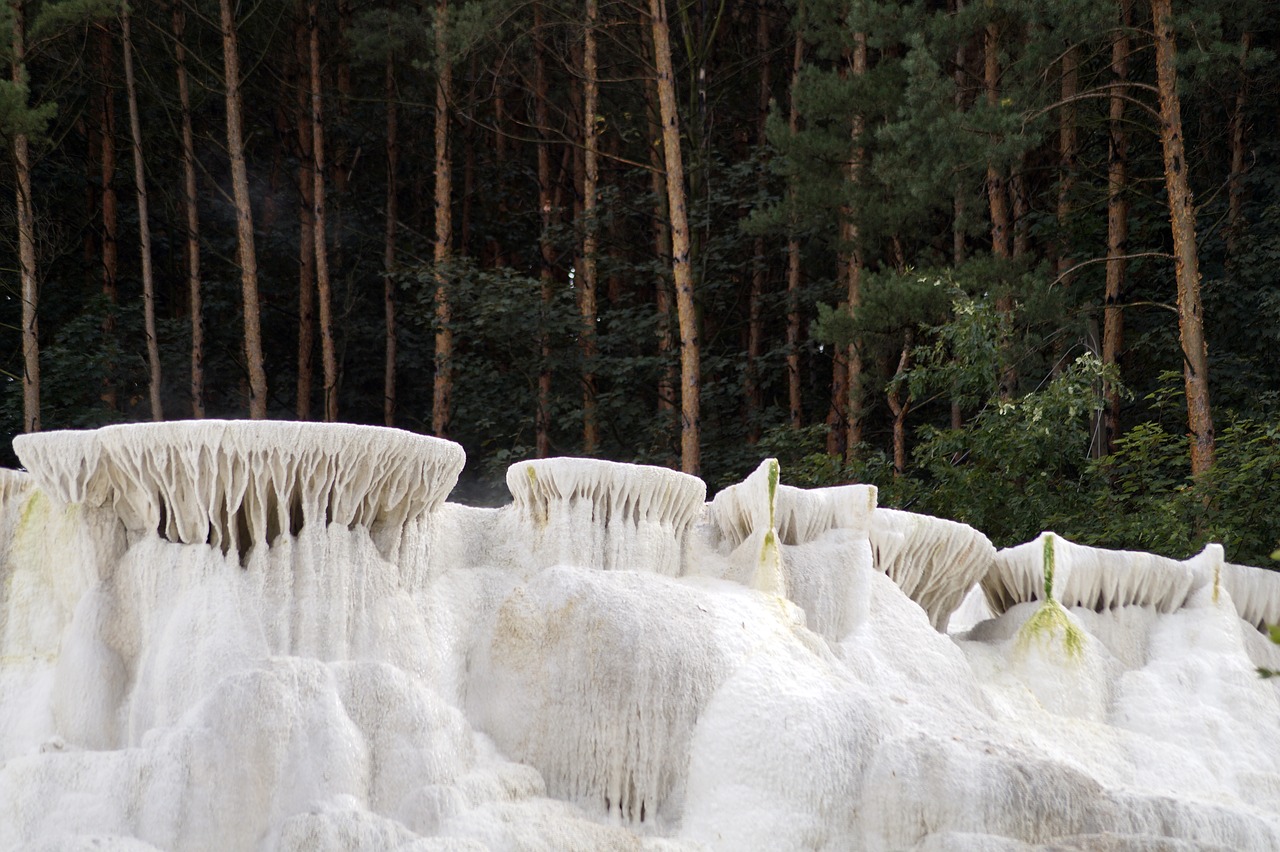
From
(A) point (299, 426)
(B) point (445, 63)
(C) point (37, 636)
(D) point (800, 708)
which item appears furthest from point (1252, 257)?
(C) point (37, 636)

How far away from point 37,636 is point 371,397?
17783 millimetres

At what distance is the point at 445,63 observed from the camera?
62.7 ft

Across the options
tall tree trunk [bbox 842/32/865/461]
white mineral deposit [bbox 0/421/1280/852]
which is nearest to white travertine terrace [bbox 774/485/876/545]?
white mineral deposit [bbox 0/421/1280/852]

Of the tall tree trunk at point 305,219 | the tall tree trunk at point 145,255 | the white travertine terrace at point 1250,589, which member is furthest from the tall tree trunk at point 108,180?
the white travertine terrace at point 1250,589

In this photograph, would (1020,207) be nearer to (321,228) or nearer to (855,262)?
(855,262)

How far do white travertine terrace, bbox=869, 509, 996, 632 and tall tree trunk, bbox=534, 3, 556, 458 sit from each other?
899 centimetres

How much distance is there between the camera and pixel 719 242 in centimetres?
2092

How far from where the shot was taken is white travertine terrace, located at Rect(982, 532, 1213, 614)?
34.5 ft

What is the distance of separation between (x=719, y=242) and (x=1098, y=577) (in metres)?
11.3

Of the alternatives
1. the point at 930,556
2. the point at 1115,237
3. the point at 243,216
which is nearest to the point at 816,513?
the point at 930,556

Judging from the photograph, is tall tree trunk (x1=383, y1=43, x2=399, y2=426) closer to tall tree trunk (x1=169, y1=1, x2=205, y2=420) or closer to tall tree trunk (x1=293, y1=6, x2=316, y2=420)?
tall tree trunk (x1=293, y1=6, x2=316, y2=420)

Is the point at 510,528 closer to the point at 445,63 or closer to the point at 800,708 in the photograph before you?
the point at 800,708

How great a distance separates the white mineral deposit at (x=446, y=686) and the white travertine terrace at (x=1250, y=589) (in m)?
2.36

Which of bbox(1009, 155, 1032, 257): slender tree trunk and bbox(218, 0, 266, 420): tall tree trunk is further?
bbox(218, 0, 266, 420): tall tree trunk
